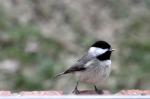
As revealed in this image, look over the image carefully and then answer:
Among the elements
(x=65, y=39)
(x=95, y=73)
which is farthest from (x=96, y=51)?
(x=65, y=39)

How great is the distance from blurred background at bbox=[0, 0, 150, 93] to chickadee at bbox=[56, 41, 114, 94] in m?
1.40

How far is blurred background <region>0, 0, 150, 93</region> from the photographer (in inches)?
219

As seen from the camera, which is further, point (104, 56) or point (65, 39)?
point (65, 39)

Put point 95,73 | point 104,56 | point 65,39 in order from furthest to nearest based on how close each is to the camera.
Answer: point 65,39 < point 104,56 < point 95,73

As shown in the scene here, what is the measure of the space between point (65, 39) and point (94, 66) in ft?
7.06

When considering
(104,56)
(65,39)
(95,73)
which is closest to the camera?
(95,73)

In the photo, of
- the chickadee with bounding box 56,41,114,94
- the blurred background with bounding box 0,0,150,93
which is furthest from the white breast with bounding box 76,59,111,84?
the blurred background with bounding box 0,0,150,93

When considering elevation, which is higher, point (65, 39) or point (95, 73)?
point (65, 39)

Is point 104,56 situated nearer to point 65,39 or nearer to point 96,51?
point 96,51

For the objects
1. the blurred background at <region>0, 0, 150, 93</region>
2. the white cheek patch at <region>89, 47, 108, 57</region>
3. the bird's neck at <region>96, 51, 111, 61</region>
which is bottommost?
the bird's neck at <region>96, 51, 111, 61</region>

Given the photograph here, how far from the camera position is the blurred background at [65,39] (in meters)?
5.55

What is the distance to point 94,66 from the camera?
3965 mm

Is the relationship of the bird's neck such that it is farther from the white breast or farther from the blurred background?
the blurred background

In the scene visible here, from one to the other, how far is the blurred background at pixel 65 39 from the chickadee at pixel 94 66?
1.40m
